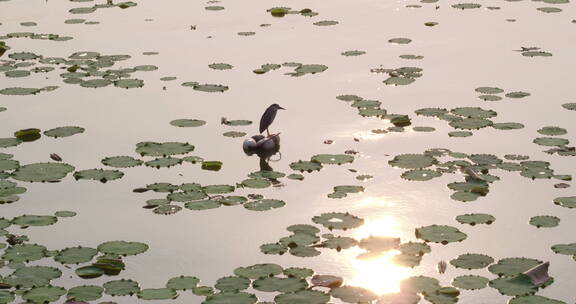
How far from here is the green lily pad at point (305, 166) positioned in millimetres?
10250

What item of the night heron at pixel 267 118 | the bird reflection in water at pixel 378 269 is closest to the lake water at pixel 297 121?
the bird reflection in water at pixel 378 269

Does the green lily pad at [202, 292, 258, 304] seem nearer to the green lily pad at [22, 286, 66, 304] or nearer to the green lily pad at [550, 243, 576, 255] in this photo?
the green lily pad at [22, 286, 66, 304]

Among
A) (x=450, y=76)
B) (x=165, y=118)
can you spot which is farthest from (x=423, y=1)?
(x=165, y=118)

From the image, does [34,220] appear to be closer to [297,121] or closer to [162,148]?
[162,148]

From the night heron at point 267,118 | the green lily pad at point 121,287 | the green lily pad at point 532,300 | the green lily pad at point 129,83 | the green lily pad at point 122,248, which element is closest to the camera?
the green lily pad at point 532,300

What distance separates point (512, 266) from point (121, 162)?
162 inches

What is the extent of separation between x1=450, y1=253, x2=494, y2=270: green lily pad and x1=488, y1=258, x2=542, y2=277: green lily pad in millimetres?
80

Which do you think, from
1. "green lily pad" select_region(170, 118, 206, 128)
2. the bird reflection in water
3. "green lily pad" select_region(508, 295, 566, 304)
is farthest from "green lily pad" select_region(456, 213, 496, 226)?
"green lily pad" select_region(170, 118, 206, 128)

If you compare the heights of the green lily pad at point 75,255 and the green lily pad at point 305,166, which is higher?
the green lily pad at point 305,166

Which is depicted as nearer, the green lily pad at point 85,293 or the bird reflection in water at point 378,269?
the green lily pad at point 85,293

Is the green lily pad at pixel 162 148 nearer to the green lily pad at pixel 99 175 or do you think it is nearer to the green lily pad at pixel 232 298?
the green lily pad at pixel 99 175

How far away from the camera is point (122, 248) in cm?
855

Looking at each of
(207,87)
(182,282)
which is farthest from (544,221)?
(207,87)

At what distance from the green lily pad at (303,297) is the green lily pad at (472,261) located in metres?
1.15
